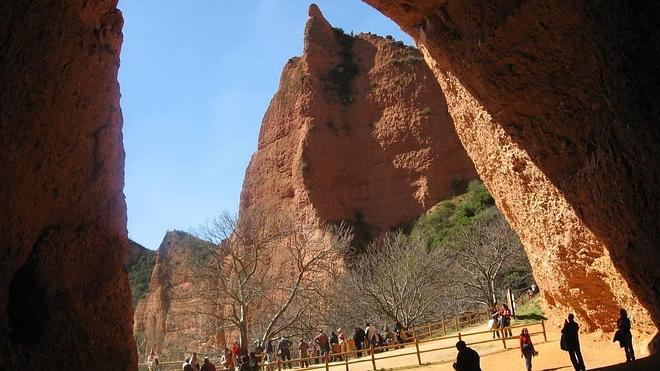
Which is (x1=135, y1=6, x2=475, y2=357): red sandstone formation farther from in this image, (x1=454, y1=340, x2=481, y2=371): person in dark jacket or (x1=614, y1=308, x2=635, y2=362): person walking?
(x1=454, y1=340, x2=481, y2=371): person in dark jacket

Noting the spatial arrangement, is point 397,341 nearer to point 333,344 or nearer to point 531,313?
point 333,344

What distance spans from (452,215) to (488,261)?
1618cm

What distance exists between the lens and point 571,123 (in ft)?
31.3

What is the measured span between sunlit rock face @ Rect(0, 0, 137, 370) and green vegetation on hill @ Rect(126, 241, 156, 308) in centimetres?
6583

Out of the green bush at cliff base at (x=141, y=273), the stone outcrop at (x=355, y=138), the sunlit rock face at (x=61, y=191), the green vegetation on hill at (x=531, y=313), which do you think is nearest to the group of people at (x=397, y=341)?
the green vegetation on hill at (x=531, y=313)

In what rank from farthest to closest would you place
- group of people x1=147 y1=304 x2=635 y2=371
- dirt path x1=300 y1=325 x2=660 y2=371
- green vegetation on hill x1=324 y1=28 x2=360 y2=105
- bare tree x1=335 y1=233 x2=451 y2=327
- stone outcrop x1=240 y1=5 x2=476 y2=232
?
green vegetation on hill x1=324 y1=28 x2=360 y2=105
stone outcrop x1=240 y1=5 x2=476 y2=232
bare tree x1=335 y1=233 x2=451 y2=327
dirt path x1=300 y1=325 x2=660 y2=371
group of people x1=147 y1=304 x2=635 y2=371

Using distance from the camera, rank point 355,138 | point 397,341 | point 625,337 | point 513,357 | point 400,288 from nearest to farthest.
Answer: point 625,337, point 513,357, point 397,341, point 400,288, point 355,138

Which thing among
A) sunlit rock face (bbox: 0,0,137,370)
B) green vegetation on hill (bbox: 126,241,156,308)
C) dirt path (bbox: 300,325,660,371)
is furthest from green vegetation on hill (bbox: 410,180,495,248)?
green vegetation on hill (bbox: 126,241,156,308)

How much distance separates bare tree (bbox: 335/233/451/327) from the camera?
28.7 metres

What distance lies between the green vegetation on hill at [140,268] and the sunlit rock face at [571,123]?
205 ft

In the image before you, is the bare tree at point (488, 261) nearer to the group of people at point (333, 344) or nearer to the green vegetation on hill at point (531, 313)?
the green vegetation on hill at point (531, 313)

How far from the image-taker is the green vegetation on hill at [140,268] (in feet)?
235

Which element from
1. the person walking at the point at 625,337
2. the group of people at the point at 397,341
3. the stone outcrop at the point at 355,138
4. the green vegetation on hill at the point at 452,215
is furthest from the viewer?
the stone outcrop at the point at 355,138

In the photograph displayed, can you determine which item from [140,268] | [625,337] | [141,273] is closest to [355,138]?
[141,273]
